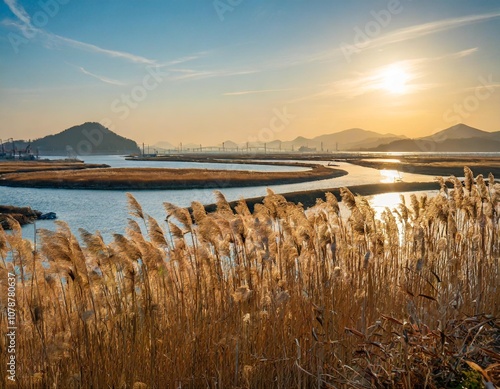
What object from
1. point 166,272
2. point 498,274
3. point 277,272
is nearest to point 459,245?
point 498,274

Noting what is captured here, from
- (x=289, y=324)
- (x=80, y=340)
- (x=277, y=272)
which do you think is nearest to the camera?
(x=80, y=340)

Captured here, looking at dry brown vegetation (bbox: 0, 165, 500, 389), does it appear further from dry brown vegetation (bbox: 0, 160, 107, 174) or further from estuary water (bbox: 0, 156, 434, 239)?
dry brown vegetation (bbox: 0, 160, 107, 174)

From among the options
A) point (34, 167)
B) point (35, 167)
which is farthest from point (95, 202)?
point (34, 167)

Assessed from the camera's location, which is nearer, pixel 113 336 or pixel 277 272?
pixel 113 336

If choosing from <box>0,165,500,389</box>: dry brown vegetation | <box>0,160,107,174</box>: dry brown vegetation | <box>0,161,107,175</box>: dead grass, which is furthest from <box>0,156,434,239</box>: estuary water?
<box>0,160,107,174</box>: dry brown vegetation

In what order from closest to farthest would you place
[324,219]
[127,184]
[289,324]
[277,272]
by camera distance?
[289,324]
[277,272]
[324,219]
[127,184]

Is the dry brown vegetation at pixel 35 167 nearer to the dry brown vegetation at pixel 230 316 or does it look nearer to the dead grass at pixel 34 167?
the dead grass at pixel 34 167

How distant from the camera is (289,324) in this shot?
4.66 metres

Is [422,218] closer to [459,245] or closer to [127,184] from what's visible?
[459,245]

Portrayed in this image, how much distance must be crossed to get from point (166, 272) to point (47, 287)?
1.24 meters

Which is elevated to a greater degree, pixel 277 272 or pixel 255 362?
pixel 277 272

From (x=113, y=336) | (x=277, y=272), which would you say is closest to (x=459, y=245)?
(x=277, y=272)

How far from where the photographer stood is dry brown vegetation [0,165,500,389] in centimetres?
352

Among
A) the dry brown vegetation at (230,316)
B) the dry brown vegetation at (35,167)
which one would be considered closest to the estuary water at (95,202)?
the dry brown vegetation at (230,316)
